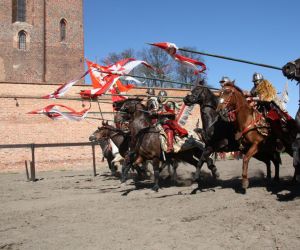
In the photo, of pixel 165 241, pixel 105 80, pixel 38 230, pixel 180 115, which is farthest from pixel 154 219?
pixel 105 80

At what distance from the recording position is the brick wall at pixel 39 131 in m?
23.0

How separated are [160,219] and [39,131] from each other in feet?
59.3

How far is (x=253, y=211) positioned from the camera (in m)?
7.23

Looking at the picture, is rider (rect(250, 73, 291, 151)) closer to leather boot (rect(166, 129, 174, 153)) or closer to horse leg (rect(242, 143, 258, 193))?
horse leg (rect(242, 143, 258, 193))

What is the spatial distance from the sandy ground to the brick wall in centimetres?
1268

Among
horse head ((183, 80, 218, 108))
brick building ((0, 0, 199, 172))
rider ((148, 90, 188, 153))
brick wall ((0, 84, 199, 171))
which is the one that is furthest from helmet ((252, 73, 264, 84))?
brick building ((0, 0, 199, 172))

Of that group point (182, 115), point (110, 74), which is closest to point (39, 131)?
point (110, 74)

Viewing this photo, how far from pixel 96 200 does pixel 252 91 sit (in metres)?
4.90

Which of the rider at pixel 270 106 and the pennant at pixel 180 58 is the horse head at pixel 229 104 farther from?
the pennant at pixel 180 58

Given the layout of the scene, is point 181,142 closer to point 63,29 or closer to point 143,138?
point 143,138

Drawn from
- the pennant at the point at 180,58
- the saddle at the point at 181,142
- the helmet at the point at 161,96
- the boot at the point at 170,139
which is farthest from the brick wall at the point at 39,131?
the pennant at the point at 180,58

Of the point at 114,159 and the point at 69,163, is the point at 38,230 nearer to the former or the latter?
the point at 114,159

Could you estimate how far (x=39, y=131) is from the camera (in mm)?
23922

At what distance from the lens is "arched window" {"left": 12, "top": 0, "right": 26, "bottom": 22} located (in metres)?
37.0
